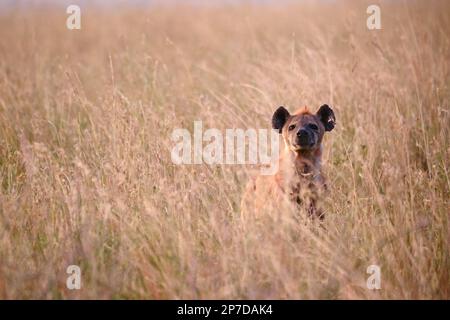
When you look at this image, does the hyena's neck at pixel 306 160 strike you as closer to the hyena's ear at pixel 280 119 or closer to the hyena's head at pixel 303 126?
the hyena's head at pixel 303 126

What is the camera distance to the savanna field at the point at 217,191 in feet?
13.4

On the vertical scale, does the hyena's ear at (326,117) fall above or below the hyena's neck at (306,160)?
above

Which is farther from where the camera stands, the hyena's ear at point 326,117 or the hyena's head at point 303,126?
the hyena's ear at point 326,117

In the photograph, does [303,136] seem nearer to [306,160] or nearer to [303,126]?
[303,126]

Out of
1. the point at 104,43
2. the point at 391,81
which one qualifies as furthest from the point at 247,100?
the point at 104,43

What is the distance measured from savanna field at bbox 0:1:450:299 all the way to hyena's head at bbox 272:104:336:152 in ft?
1.27

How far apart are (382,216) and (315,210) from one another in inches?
28.7

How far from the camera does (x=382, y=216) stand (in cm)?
469

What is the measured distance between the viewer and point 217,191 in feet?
17.3

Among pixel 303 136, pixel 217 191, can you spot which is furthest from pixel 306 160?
pixel 217 191

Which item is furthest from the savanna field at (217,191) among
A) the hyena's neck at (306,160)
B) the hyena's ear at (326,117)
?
the hyena's ear at (326,117)

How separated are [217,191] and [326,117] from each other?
4.44ft

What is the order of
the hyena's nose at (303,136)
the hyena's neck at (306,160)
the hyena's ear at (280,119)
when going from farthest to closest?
the hyena's ear at (280,119)
the hyena's neck at (306,160)
the hyena's nose at (303,136)
